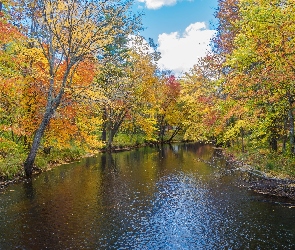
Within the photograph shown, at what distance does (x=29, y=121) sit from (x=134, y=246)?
17.0 meters

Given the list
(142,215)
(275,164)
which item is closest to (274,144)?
(275,164)

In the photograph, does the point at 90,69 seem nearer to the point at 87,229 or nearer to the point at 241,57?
Result: the point at 241,57

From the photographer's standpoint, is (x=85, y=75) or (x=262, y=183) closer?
(x=262, y=183)

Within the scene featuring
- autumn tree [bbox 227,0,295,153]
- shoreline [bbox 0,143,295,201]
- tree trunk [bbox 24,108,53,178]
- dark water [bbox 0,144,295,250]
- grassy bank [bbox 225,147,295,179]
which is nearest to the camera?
dark water [bbox 0,144,295,250]

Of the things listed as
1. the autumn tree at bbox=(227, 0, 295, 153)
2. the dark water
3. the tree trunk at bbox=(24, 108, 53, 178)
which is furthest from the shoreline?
the autumn tree at bbox=(227, 0, 295, 153)

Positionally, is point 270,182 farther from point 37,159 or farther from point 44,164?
point 37,159

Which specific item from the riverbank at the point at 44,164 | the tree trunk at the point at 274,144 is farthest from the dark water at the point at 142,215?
the tree trunk at the point at 274,144

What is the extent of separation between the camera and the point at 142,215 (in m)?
12.8

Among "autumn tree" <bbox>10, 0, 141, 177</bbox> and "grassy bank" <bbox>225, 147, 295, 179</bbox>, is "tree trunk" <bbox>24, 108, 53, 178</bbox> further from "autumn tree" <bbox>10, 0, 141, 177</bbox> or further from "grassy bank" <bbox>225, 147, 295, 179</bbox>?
"grassy bank" <bbox>225, 147, 295, 179</bbox>

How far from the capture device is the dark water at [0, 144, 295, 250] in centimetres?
1004

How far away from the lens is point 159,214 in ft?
42.3

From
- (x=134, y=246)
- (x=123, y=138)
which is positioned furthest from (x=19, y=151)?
(x=123, y=138)

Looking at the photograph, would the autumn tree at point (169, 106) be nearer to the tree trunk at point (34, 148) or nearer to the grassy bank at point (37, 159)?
the grassy bank at point (37, 159)

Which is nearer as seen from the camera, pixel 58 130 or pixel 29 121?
pixel 29 121
